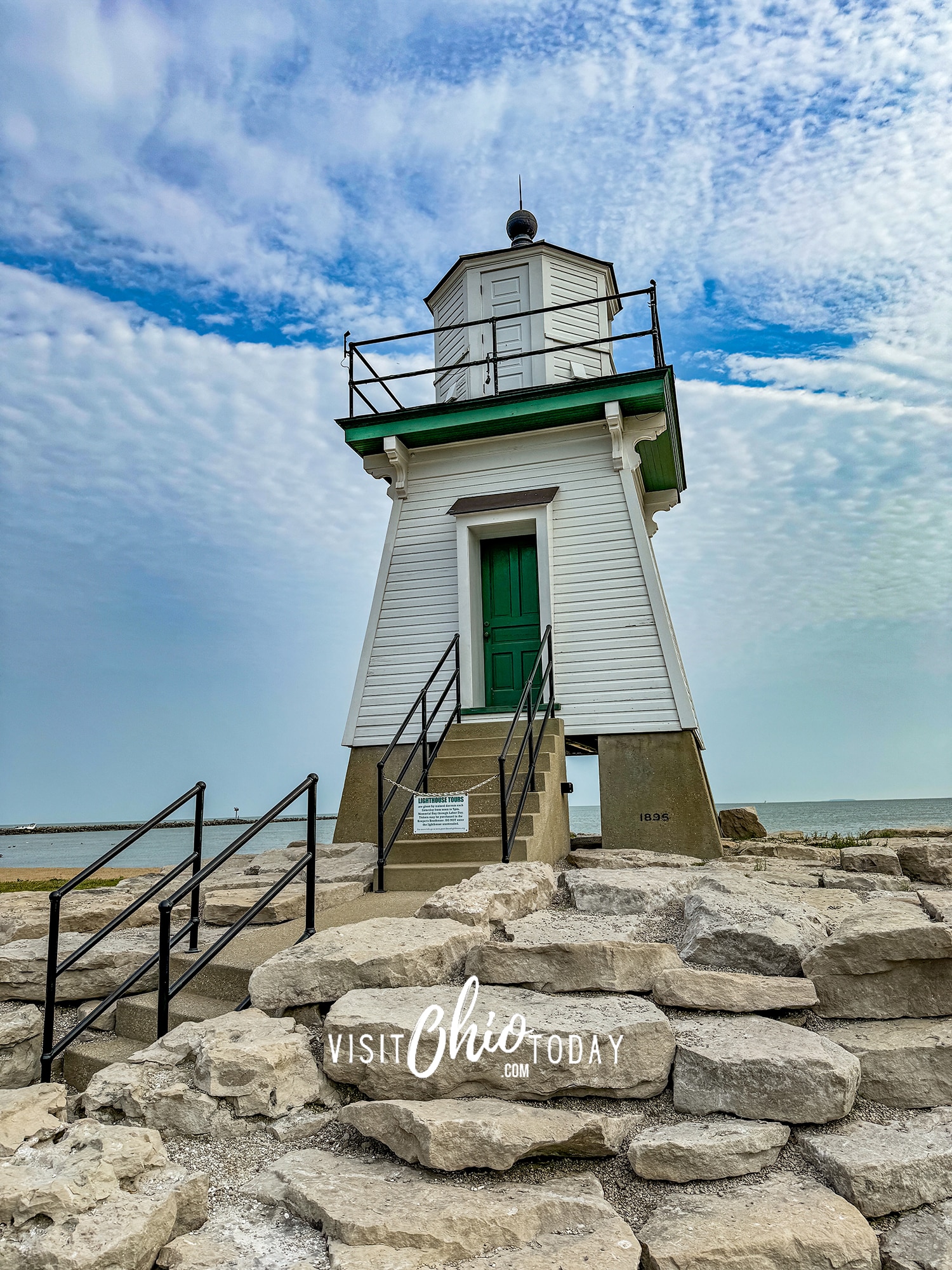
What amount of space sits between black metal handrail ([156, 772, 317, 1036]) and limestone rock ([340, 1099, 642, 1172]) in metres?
1.22

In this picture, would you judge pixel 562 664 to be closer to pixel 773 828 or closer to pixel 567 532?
pixel 567 532

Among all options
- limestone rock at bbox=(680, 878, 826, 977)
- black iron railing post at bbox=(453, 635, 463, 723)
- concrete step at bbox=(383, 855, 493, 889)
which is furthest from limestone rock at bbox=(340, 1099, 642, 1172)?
black iron railing post at bbox=(453, 635, 463, 723)

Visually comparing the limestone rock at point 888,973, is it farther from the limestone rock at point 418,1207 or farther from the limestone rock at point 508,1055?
the limestone rock at point 418,1207

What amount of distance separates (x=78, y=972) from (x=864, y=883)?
17.6ft

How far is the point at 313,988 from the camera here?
13.1 feet

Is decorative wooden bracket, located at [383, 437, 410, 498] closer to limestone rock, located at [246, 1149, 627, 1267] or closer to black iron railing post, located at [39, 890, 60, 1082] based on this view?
black iron railing post, located at [39, 890, 60, 1082]

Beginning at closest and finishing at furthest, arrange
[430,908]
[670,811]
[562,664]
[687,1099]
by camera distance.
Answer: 1. [687,1099]
2. [430,908]
3. [670,811]
4. [562,664]

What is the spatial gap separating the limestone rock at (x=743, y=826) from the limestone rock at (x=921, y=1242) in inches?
Result: 438

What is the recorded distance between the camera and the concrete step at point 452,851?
6.84 m

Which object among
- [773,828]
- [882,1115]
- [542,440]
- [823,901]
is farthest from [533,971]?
[773,828]

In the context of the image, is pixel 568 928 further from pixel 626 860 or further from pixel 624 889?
pixel 626 860

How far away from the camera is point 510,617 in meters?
10.5

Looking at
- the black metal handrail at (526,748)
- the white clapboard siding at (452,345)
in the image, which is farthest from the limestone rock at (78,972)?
the white clapboard siding at (452,345)

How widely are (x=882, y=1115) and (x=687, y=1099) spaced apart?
79 cm
